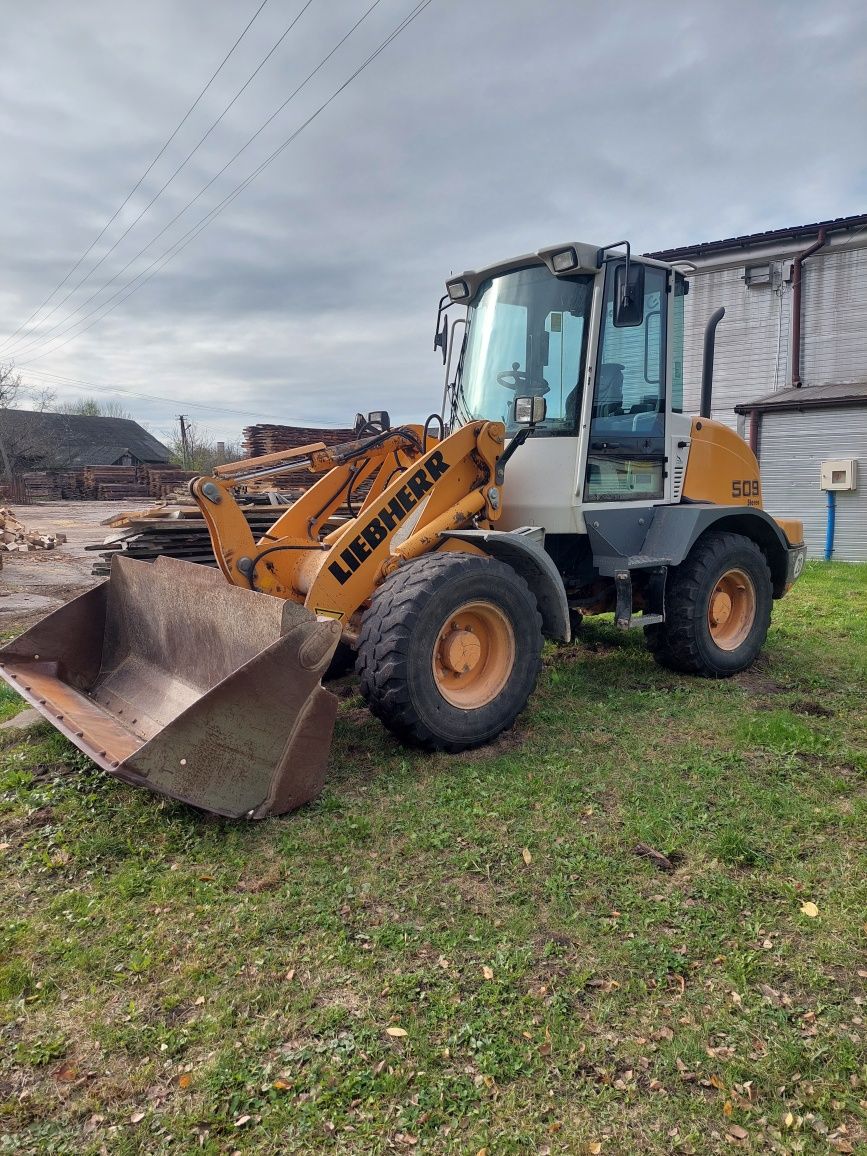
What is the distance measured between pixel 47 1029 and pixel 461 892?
1.45 m

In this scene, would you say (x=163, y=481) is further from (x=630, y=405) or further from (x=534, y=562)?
(x=534, y=562)

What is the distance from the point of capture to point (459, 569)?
4344 millimetres

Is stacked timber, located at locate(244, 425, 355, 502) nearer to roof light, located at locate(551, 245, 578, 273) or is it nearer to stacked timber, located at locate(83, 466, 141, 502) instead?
roof light, located at locate(551, 245, 578, 273)

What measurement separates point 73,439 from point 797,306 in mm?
52245

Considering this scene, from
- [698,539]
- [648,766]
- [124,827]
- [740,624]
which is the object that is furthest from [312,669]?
[740,624]

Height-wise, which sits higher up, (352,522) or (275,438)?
(275,438)

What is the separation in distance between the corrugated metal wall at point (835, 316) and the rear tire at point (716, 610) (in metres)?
10.6

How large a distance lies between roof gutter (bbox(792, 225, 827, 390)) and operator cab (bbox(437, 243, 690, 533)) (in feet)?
35.5

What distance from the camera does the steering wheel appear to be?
212 inches

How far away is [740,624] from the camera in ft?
21.0

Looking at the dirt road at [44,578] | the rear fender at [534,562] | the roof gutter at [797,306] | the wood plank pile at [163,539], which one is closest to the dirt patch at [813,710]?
the rear fender at [534,562]

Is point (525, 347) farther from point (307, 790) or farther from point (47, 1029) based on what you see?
point (47, 1029)

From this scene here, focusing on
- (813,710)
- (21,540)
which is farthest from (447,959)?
(21,540)

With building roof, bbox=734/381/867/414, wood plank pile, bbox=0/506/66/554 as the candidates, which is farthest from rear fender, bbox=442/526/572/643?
wood plank pile, bbox=0/506/66/554
